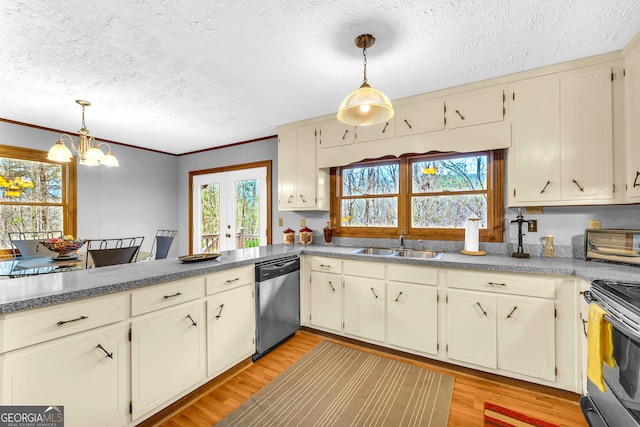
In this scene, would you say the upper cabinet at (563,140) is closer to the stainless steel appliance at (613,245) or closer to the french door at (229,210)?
the stainless steel appliance at (613,245)

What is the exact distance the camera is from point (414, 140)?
275cm

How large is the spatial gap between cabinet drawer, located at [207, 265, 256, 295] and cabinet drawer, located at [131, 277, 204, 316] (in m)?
0.09

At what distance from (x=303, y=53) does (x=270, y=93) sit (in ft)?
2.46

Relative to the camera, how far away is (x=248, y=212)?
14.4ft

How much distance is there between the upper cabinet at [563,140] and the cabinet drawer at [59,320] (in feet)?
9.76

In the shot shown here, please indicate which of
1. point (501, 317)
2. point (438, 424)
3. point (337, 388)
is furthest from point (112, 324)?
point (501, 317)

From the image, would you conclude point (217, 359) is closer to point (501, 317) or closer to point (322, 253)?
point (322, 253)

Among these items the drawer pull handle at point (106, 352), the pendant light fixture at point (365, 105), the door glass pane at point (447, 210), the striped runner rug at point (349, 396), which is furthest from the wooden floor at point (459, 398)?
the pendant light fixture at point (365, 105)

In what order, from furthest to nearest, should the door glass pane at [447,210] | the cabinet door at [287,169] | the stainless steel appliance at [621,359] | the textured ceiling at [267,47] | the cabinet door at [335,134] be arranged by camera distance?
1. the cabinet door at [287,169]
2. the cabinet door at [335,134]
3. the door glass pane at [447,210]
4. the textured ceiling at [267,47]
5. the stainless steel appliance at [621,359]

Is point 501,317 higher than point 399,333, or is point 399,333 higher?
point 501,317

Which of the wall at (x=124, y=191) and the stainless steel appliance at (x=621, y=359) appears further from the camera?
the wall at (x=124, y=191)

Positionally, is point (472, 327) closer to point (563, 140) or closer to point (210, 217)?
point (563, 140)

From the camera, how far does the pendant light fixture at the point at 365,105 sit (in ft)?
5.26

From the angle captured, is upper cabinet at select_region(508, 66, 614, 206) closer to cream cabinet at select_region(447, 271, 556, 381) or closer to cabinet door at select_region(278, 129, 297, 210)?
cream cabinet at select_region(447, 271, 556, 381)
